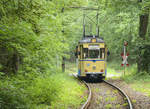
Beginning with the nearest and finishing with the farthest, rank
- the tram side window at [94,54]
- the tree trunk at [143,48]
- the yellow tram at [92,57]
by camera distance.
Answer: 1. the tree trunk at [143,48]
2. the yellow tram at [92,57]
3. the tram side window at [94,54]

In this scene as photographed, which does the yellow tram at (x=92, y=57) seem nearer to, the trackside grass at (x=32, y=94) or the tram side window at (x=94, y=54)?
the tram side window at (x=94, y=54)

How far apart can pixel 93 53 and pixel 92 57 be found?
1.06 ft

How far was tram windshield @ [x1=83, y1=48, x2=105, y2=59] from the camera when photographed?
16.1 meters

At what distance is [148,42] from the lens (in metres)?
15.4

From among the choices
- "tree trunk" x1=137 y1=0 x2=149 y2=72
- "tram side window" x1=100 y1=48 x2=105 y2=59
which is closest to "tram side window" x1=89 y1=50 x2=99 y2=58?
"tram side window" x1=100 y1=48 x2=105 y2=59

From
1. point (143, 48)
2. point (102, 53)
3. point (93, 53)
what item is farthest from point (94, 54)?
point (143, 48)

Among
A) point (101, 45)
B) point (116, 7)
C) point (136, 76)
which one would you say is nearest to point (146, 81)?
point (136, 76)

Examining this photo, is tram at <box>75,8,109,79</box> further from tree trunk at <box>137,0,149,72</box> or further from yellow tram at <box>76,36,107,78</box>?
tree trunk at <box>137,0,149,72</box>

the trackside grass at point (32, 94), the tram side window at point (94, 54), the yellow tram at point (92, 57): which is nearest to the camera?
the trackside grass at point (32, 94)

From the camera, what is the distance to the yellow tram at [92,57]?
630 inches

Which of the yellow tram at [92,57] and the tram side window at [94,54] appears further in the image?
the tram side window at [94,54]

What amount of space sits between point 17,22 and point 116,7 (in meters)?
11.2

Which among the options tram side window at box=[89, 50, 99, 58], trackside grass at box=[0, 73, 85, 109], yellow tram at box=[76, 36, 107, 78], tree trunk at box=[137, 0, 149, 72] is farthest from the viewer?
tram side window at box=[89, 50, 99, 58]

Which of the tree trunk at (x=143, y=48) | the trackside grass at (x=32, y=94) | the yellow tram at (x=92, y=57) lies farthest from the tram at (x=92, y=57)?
the trackside grass at (x=32, y=94)
